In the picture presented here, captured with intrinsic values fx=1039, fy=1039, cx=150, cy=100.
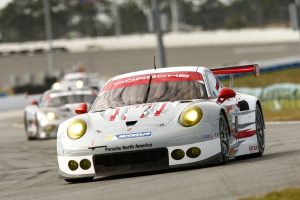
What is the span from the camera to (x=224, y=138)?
38.8 feet

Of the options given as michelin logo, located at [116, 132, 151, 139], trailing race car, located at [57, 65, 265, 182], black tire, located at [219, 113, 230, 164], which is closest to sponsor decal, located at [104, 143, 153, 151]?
trailing race car, located at [57, 65, 265, 182]

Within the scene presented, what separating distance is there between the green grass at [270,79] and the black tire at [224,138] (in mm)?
33398

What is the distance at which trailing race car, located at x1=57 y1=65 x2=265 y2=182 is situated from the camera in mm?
11203

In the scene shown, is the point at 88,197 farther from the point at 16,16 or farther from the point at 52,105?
the point at 16,16

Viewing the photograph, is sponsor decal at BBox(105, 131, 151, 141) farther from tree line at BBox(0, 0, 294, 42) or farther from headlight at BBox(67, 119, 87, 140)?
tree line at BBox(0, 0, 294, 42)

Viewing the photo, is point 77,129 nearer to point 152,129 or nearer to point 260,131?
point 152,129

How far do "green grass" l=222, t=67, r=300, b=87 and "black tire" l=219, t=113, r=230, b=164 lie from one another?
3340cm

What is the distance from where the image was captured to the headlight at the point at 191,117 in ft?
37.2

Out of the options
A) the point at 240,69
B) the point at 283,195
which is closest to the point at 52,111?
the point at 240,69

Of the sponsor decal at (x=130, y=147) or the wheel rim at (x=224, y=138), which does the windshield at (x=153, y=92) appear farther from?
the sponsor decal at (x=130, y=147)

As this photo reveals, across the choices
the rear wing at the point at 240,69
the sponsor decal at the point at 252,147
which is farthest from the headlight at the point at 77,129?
the rear wing at the point at 240,69

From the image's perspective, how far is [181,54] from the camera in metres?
90.1

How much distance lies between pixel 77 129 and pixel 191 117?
1326mm

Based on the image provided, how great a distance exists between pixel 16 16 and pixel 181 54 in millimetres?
91547
